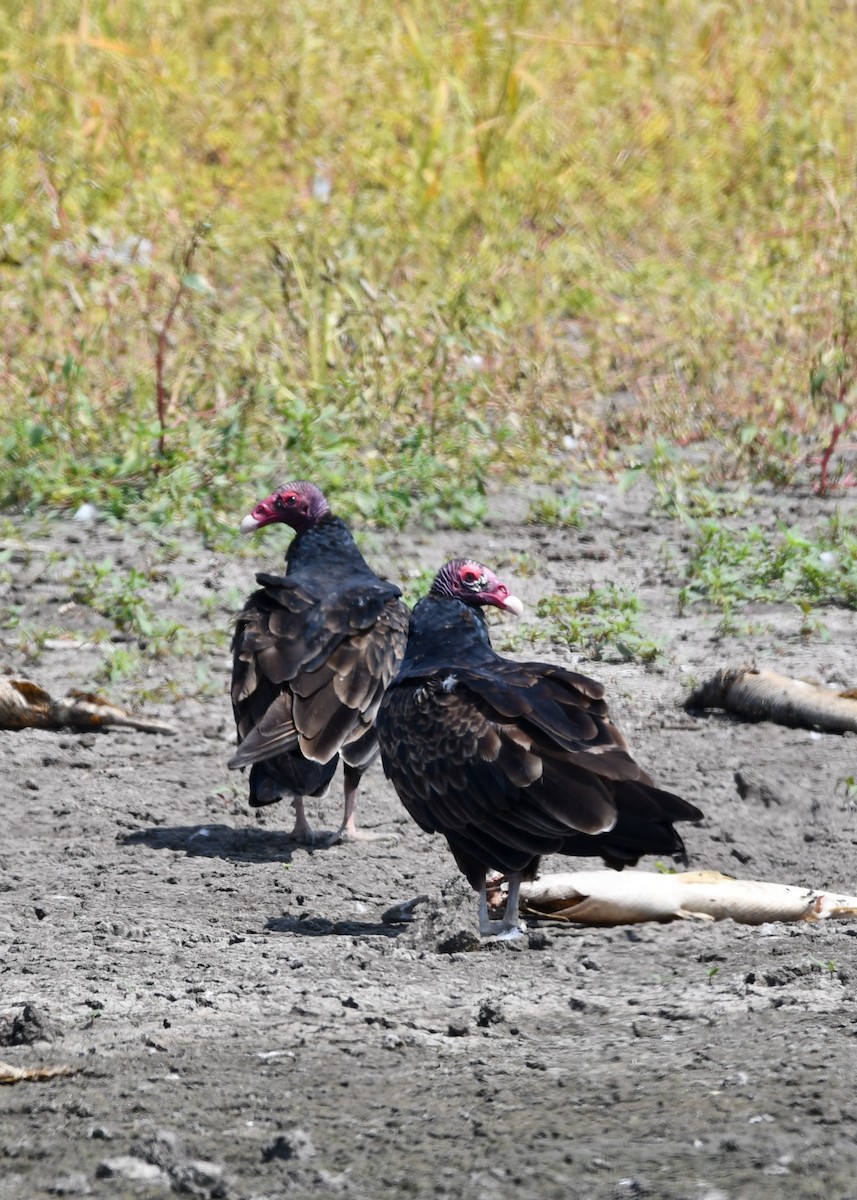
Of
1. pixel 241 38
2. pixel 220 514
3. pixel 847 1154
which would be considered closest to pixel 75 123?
pixel 241 38

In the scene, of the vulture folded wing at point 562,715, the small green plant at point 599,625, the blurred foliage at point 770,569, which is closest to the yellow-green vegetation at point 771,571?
the blurred foliage at point 770,569

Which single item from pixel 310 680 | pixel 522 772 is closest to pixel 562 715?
pixel 522 772

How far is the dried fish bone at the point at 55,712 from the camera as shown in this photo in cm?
609

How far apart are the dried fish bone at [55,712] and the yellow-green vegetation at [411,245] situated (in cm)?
162

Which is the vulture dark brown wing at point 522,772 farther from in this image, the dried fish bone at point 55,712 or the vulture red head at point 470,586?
the dried fish bone at point 55,712

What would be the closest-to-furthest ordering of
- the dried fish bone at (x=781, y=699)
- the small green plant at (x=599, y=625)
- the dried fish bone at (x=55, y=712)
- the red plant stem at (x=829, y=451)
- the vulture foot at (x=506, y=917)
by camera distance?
the vulture foot at (x=506, y=917) < the dried fish bone at (x=781, y=699) < the dried fish bone at (x=55, y=712) < the small green plant at (x=599, y=625) < the red plant stem at (x=829, y=451)

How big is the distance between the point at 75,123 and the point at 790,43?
18.9 feet

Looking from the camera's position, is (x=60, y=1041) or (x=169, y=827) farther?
(x=169, y=827)

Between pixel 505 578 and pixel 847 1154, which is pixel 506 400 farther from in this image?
pixel 847 1154

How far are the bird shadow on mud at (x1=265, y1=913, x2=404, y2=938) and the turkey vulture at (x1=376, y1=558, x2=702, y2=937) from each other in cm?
27

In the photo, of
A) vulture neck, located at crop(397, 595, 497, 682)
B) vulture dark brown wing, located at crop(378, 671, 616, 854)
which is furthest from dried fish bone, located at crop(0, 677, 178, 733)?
vulture dark brown wing, located at crop(378, 671, 616, 854)

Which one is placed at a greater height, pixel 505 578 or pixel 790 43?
pixel 790 43

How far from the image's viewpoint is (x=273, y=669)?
17.1 ft

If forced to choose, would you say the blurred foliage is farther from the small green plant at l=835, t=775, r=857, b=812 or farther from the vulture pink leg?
the vulture pink leg
